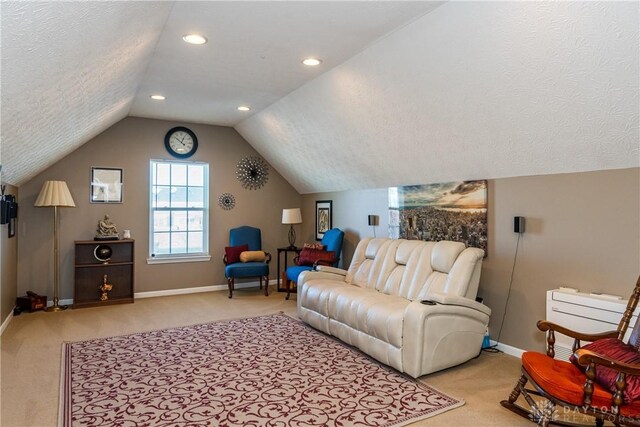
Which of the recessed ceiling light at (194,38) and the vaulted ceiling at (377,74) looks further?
the recessed ceiling light at (194,38)

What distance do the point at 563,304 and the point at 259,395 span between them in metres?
2.48

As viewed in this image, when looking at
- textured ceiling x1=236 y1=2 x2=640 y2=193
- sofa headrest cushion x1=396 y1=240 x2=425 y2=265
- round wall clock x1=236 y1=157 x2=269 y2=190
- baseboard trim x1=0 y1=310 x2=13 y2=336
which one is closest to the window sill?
round wall clock x1=236 y1=157 x2=269 y2=190

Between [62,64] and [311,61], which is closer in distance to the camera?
[62,64]

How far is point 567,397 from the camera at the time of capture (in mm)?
2266

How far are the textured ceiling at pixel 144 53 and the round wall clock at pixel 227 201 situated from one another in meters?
2.14

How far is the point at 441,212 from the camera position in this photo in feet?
15.1

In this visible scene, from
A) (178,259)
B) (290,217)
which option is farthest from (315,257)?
(178,259)

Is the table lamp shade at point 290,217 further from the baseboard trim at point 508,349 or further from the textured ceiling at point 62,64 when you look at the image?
the baseboard trim at point 508,349

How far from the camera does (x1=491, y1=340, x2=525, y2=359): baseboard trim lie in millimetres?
3824

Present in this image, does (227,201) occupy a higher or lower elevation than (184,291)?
higher

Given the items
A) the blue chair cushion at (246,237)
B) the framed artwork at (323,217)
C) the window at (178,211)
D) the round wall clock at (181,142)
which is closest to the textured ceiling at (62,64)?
the round wall clock at (181,142)

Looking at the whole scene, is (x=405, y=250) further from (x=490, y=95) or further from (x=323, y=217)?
(x=323, y=217)

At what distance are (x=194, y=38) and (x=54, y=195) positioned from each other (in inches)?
129

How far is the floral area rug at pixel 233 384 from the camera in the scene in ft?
8.80
